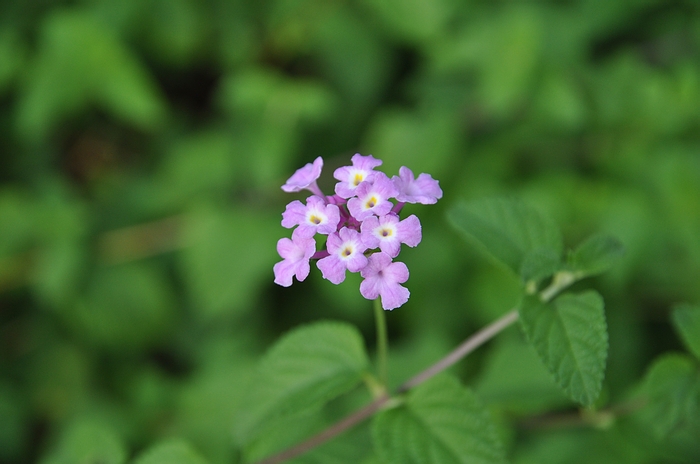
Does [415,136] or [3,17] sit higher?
[3,17]

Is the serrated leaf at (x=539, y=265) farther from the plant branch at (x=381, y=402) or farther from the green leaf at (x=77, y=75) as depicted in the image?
the green leaf at (x=77, y=75)

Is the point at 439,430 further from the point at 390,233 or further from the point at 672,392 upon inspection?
the point at 672,392

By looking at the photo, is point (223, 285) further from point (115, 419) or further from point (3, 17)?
point (3, 17)

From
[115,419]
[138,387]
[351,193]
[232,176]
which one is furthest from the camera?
[232,176]

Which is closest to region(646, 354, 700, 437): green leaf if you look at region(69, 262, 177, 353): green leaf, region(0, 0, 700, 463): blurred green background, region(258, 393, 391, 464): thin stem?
region(258, 393, 391, 464): thin stem

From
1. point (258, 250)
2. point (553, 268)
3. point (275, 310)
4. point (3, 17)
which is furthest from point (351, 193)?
point (3, 17)

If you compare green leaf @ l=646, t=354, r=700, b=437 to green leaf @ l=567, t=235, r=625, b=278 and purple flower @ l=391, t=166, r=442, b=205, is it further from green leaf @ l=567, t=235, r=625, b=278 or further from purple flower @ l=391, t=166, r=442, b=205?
purple flower @ l=391, t=166, r=442, b=205
